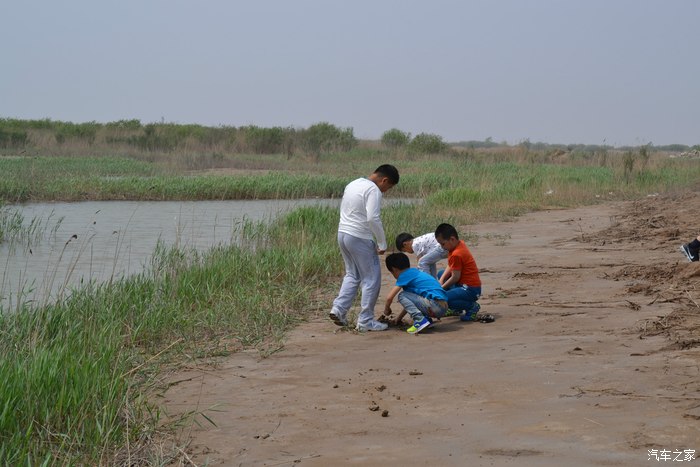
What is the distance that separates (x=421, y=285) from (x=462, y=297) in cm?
49

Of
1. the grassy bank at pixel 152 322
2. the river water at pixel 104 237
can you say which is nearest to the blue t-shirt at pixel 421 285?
the grassy bank at pixel 152 322

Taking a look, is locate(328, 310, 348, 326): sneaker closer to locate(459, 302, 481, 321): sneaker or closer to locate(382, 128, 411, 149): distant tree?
locate(459, 302, 481, 321): sneaker

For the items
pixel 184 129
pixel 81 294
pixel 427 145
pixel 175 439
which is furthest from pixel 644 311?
pixel 184 129

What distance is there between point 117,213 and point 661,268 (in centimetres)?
1621

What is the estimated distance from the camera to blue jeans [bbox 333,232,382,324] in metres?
8.13

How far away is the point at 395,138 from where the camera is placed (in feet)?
184

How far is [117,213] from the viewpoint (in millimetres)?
22953

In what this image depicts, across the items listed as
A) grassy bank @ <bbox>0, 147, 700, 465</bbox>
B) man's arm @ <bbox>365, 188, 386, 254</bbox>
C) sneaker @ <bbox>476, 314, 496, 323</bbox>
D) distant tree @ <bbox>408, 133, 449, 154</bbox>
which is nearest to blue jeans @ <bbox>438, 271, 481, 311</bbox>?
sneaker @ <bbox>476, 314, 496, 323</bbox>

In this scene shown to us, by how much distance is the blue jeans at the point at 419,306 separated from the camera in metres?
8.03

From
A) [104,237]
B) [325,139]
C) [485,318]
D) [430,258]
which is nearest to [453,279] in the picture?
[485,318]

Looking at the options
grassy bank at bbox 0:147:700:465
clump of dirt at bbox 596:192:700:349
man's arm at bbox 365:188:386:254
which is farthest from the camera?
man's arm at bbox 365:188:386:254

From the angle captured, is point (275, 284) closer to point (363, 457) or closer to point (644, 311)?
point (644, 311)

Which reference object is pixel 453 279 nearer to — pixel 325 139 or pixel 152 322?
pixel 152 322

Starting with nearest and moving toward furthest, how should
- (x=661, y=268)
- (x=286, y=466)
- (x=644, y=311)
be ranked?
(x=286, y=466) < (x=644, y=311) < (x=661, y=268)
